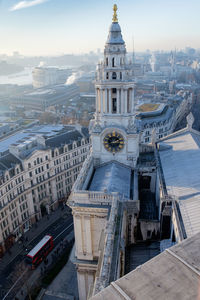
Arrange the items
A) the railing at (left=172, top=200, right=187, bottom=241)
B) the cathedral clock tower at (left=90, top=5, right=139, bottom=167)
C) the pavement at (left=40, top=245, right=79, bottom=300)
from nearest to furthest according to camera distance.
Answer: the railing at (left=172, top=200, right=187, bottom=241) < the cathedral clock tower at (left=90, top=5, right=139, bottom=167) < the pavement at (left=40, top=245, right=79, bottom=300)

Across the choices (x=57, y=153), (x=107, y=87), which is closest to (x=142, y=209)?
(x=107, y=87)

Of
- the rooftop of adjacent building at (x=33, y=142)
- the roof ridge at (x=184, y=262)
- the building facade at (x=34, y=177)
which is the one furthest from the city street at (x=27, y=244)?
the roof ridge at (x=184, y=262)

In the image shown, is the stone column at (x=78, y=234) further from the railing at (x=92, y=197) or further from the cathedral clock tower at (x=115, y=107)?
the cathedral clock tower at (x=115, y=107)

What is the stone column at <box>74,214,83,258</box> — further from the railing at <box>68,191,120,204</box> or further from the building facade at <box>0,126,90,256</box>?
the building facade at <box>0,126,90,256</box>

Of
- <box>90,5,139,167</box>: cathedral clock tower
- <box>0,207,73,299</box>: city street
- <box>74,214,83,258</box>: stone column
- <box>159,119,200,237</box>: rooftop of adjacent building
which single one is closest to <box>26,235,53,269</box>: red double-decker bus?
<box>0,207,73,299</box>: city street

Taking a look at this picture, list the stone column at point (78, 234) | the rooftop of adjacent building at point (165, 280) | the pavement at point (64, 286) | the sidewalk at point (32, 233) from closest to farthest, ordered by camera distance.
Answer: the rooftop of adjacent building at point (165, 280)
the stone column at point (78, 234)
the pavement at point (64, 286)
the sidewalk at point (32, 233)

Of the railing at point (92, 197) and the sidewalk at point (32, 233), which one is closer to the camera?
the railing at point (92, 197)

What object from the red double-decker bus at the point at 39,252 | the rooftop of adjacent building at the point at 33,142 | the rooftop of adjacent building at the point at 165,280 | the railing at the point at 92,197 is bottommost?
the red double-decker bus at the point at 39,252

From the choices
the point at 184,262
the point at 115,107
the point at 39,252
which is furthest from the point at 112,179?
the point at 184,262

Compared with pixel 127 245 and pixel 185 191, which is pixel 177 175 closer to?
pixel 185 191
